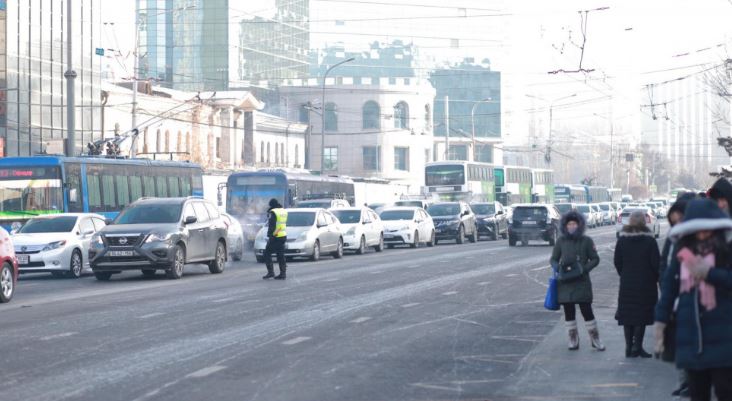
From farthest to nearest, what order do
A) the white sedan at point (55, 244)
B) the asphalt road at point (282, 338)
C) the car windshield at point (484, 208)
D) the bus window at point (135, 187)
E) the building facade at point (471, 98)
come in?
the building facade at point (471, 98) → the car windshield at point (484, 208) → the bus window at point (135, 187) → the white sedan at point (55, 244) → the asphalt road at point (282, 338)

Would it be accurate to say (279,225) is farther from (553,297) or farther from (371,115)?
(371,115)

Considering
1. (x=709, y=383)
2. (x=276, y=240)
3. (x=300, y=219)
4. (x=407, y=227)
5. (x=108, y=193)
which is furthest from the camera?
(x=407, y=227)

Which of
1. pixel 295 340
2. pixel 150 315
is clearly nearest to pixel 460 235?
pixel 150 315

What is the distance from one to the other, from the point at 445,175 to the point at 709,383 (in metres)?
Result: 64.0

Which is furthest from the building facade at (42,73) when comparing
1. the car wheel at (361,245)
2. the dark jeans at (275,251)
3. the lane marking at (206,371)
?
the lane marking at (206,371)

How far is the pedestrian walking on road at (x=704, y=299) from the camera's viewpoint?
22.3ft

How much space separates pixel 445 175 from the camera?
2793 inches

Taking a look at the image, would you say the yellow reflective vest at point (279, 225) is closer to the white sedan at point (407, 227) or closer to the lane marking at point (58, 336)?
the lane marking at point (58, 336)

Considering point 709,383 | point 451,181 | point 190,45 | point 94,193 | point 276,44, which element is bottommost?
point 709,383

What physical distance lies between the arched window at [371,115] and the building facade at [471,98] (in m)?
27.6

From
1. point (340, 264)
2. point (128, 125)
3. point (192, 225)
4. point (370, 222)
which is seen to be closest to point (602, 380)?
point (192, 225)

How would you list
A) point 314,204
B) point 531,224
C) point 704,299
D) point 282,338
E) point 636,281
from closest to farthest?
1. point 704,299
2. point 636,281
3. point 282,338
4. point 531,224
5. point 314,204

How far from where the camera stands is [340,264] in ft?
109

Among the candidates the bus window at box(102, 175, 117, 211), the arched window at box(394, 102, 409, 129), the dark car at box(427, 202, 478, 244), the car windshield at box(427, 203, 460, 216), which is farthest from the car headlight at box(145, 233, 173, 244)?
the arched window at box(394, 102, 409, 129)
